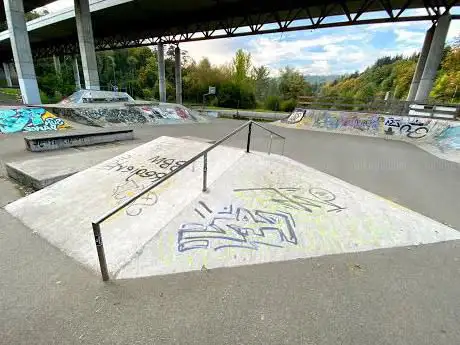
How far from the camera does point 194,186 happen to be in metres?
4.04

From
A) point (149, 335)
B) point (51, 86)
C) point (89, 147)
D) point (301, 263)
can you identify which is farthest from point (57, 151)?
point (51, 86)

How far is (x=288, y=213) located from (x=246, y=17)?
21579mm

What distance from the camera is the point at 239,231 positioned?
322cm

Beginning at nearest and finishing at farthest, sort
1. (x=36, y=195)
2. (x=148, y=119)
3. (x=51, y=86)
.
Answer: (x=36, y=195) → (x=148, y=119) → (x=51, y=86)

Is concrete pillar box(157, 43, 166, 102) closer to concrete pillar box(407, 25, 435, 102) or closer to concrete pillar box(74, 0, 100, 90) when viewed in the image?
concrete pillar box(74, 0, 100, 90)

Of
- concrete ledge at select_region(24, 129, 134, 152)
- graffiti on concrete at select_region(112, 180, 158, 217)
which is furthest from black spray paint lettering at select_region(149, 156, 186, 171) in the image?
concrete ledge at select_region(24, 129, 134, 152)

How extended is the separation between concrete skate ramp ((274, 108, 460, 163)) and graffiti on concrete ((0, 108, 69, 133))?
1450 centimetres

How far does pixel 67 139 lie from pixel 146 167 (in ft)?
17.6

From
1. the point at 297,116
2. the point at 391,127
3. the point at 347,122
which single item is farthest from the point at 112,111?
the point at 391,127

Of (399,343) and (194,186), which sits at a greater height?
(194,186)

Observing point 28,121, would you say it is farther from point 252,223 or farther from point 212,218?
point 252,223

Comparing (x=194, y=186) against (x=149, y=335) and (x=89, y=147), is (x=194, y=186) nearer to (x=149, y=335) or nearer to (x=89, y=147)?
(x=149, y=335)

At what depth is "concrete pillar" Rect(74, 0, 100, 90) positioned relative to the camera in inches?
688

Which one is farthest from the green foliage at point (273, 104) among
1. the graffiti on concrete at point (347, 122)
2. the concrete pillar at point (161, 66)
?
the graffiti on concrete at point (347, 122)
